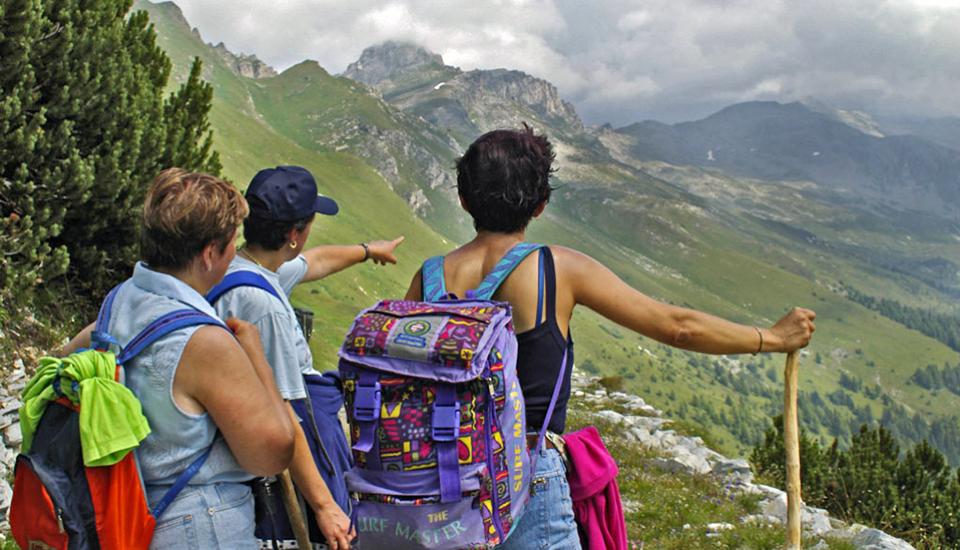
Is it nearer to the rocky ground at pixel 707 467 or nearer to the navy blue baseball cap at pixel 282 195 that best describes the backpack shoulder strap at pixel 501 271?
the navy blue baseball cap at pixel 282 195

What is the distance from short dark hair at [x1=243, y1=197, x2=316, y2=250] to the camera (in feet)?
13.9

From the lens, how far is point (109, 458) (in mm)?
2904

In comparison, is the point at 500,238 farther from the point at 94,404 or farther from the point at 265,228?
the point at 94,404

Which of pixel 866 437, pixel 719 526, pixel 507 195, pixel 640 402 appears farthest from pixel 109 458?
pixel 866 437

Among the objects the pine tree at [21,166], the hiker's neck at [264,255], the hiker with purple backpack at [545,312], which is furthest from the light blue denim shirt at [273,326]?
the pine tree at [21,166]

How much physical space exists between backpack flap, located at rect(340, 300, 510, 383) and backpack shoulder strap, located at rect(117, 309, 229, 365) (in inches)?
25.4

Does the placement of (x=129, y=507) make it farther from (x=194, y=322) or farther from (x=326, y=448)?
(x=326, y=448)

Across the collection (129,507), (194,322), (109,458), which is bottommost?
(129,507)

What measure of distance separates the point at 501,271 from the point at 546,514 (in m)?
1.19

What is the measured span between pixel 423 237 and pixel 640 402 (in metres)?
157

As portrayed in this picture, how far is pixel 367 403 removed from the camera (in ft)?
10.5

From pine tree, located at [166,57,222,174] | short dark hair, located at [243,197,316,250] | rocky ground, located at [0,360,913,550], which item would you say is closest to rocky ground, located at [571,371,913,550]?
rocky ground, located at [0,360,913,550]

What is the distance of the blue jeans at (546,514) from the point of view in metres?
3.44

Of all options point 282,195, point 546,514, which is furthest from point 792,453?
point 282,195
